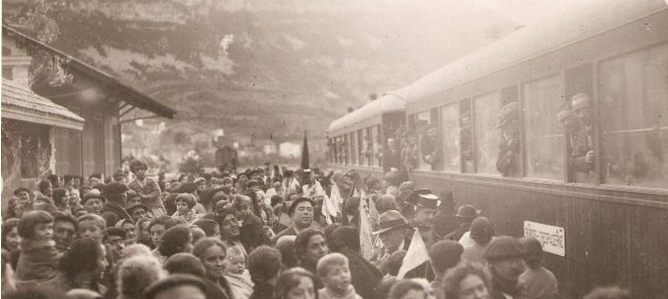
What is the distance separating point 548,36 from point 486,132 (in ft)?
5.89

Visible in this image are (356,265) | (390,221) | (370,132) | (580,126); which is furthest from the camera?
(370,132)

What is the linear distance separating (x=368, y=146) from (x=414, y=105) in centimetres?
432

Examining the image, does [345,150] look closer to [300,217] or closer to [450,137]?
[450,137]

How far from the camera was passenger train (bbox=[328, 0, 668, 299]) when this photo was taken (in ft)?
15.0

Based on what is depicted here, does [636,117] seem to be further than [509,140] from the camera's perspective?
No

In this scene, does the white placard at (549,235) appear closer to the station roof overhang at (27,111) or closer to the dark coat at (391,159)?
the station roof overhang at (27,111)

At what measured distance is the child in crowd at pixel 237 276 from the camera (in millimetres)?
4069

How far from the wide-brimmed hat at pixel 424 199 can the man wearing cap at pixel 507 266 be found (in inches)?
94.6

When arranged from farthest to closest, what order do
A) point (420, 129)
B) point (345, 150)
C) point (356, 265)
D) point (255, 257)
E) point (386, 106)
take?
point (345, 150) < point (386, 106) < point (420, 129) < point (356, 265) < point (255, 257)

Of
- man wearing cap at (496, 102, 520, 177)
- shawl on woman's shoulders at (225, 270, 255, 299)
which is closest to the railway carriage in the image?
man wearing cap at (496, 102, 520, 177)

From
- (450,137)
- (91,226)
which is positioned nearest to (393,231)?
(91,226)

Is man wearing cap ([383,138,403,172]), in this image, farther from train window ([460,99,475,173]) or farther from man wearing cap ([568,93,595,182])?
man wearing cap ([568,93,595,182])

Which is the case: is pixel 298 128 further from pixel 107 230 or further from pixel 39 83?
pixel 107 230

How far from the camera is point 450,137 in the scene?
9.31m
